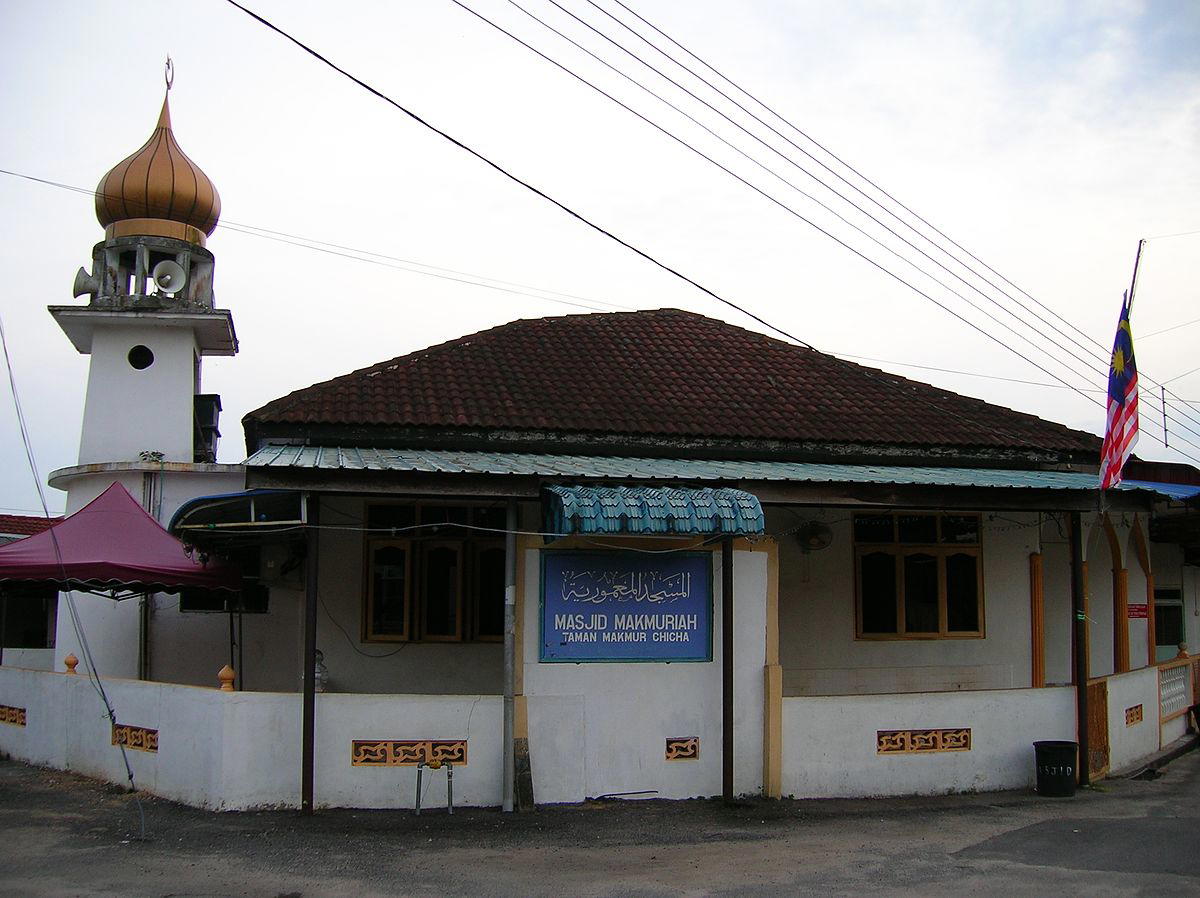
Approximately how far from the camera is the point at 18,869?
322 inches

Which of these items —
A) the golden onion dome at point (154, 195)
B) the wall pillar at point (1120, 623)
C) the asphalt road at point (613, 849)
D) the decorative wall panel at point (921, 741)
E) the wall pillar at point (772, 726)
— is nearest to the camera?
the asphalt road at point (613, 849)

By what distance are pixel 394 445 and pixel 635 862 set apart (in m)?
6.08

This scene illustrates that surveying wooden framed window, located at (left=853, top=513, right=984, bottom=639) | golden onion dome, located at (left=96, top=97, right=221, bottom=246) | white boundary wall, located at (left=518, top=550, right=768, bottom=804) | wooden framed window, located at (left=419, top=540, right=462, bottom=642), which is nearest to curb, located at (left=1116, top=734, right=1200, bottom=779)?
wooden framed window, located at (left=853, top=513, right=984, bottom=639)

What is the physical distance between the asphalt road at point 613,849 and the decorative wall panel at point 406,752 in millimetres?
458

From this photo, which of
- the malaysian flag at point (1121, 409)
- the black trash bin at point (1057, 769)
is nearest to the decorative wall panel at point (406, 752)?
the black trash bin at point (1057, 769)

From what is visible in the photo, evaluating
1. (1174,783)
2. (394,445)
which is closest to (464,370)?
(394,445)

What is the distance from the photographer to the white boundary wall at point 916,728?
1109 centimetres

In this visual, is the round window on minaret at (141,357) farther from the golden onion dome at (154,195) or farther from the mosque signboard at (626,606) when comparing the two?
the mosque signboard at (626,606)

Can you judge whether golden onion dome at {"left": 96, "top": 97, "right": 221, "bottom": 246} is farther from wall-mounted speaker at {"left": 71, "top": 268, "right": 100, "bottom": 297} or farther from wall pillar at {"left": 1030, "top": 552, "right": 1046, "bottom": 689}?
wall pillar at {"left": 1030, "top": 552, "right": 1046, "bottom": 689}

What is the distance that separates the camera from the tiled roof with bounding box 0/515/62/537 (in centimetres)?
2419

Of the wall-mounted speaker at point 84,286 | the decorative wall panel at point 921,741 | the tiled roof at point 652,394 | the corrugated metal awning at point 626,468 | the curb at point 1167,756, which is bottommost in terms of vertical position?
the curb at point 1167,756

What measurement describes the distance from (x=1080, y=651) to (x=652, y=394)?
19.8 ft

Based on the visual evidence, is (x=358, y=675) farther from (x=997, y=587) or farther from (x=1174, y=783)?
(x=1174, y=783)

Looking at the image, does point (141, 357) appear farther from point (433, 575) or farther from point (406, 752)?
point (406, 752)
